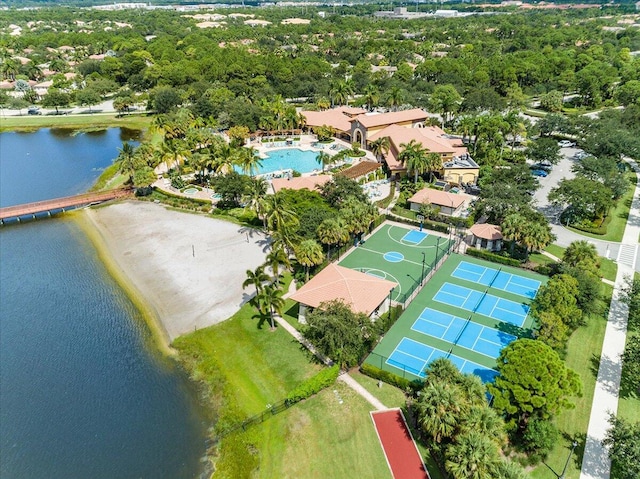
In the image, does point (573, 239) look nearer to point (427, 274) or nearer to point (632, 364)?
point (427, 274)

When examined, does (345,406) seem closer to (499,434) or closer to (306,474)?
(306,474)

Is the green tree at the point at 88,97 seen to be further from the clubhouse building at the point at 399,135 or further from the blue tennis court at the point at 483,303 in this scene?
the blue tennis court at the point at 483,303

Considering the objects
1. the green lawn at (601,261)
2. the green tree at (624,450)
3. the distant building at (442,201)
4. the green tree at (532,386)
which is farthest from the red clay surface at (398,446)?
the distant building at (442,201)

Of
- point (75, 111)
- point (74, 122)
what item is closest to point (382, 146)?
point (74, 122)

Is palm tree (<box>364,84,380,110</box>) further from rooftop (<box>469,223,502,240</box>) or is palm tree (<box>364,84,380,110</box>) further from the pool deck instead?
rooftop (<box>469,223,502,240</box>)

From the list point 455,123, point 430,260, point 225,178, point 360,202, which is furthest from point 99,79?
point 430,260

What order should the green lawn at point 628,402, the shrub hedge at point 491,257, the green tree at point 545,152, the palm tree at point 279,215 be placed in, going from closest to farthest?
the green lawn at point 628,402, the palm tree at point 279,215, the shrub hedge at point 491,257, the green tree at point 545,152

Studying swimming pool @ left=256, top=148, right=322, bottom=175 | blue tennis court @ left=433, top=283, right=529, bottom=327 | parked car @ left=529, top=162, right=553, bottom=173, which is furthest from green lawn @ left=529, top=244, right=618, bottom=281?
swimming pool @ left=256, top=148, right=322, bottom=175
